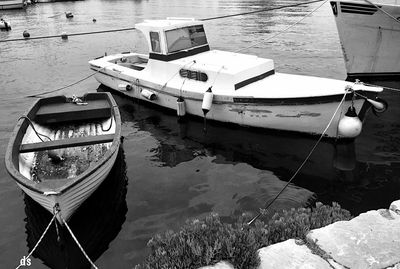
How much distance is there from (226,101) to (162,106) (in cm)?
328

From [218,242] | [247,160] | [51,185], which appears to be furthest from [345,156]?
[51,185]

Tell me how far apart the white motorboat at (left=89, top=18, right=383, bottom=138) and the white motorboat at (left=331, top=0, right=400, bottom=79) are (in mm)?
6262

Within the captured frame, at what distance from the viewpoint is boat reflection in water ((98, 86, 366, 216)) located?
8586 mm

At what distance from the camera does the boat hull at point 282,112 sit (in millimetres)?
10117

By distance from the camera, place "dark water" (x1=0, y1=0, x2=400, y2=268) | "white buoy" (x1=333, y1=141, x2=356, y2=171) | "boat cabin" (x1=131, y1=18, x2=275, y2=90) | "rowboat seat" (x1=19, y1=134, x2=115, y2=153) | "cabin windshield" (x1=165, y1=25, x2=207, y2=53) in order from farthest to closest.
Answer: "cabin windshield" (x1=165, y1=25, x2=207, y2=53) < "boat cabin" (x1=131, y1=18, x2=275, y2=90) < "white buoy" (x1=333, y1=141, x2=356, y2=171) < "rowboat seat" (x1=19, y1=134, x2=115, y2=153) < "dark water" (x1=0, y1=0, x2=400, y2=268)

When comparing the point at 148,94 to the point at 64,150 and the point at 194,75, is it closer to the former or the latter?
the point at 194,75

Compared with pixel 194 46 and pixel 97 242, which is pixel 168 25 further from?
pixel 97 242

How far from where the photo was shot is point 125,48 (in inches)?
1074

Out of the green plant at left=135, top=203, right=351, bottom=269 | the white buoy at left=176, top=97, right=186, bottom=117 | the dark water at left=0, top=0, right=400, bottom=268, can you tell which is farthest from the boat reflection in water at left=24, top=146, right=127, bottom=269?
the white buoy at left=176, top=97, right=186, bottom=117

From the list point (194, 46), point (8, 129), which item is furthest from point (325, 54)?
point (8, 129)

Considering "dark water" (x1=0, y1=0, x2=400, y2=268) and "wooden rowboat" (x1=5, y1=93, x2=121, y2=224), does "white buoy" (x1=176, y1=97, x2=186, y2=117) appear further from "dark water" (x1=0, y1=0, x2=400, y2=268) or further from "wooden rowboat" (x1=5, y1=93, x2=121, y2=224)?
"wooden rowboat" (x1=5, y1=93, x2=121, y2=224)

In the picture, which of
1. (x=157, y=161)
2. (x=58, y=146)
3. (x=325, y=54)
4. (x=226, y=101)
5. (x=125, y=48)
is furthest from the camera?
(x=125, y=48)

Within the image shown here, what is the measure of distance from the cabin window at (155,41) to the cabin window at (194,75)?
4.86ft

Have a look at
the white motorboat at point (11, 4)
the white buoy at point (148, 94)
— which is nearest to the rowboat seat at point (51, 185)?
the white buoy at point (148, 94)
